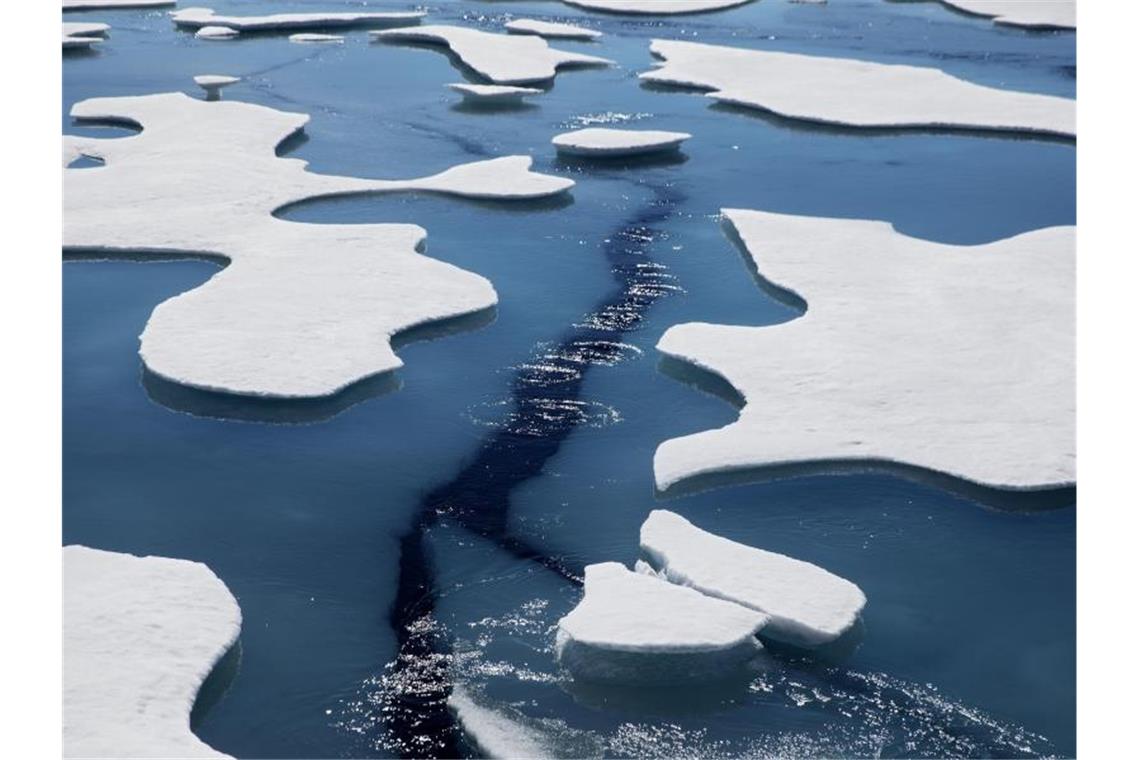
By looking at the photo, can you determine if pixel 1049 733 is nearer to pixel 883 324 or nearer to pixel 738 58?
pixel 883 324

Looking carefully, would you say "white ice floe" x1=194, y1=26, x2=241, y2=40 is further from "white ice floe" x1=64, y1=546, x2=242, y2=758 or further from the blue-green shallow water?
"white ice floe" x1=64, y1=546, x2=242, y2=758

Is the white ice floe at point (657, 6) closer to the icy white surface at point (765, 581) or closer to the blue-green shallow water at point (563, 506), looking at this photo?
the blue-green shallow water at point (563, 506)

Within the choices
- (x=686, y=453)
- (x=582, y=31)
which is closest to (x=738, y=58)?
(x=582, y=31)

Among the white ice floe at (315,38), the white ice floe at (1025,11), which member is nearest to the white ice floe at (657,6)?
the white ice floe at (1025,11)

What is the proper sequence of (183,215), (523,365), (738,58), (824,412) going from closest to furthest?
(824,412) < (523,365) < (183,215) < (738,58)

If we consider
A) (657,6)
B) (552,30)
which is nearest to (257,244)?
(552,30)
